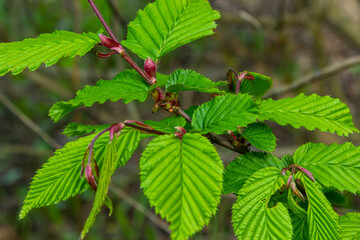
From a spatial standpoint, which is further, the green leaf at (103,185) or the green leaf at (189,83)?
the green leaf at (189,83)

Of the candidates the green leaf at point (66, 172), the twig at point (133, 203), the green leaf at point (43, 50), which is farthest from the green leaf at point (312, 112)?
the twig at point (133, 203)

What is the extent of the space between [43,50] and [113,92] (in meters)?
0.16

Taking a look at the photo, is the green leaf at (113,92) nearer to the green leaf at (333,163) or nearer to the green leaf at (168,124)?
the green leaf at (168,124)

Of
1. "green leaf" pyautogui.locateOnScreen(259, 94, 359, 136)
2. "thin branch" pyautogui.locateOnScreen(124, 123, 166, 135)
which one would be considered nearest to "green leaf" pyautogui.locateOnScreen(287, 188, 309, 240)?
"green leaf" pyautogui.locateOnScreen(259, 94, 359, 136)

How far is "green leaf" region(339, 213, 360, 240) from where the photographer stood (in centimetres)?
73

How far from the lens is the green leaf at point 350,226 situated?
73 centimetres

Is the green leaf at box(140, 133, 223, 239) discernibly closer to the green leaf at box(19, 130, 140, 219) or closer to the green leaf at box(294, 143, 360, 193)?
the green leaf at box(19, 130, 140, 219)

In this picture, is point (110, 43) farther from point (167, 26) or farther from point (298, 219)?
point (298, 219)

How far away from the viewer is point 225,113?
0.73 m

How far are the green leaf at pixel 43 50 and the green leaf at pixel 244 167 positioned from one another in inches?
14.5

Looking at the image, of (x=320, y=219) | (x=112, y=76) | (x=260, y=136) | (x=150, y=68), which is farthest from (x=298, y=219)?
(x=112, y=76)

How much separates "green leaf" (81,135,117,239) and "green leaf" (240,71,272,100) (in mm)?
389

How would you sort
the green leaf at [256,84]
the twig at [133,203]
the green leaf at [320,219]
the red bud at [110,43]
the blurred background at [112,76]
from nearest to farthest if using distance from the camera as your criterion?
the green leaf at [320,219] < the red bud at [110,43] < the green leaf at [256,84] < the twig at [133,203] < the blurred background at [112,76]

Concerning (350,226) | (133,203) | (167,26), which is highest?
(167,26)
